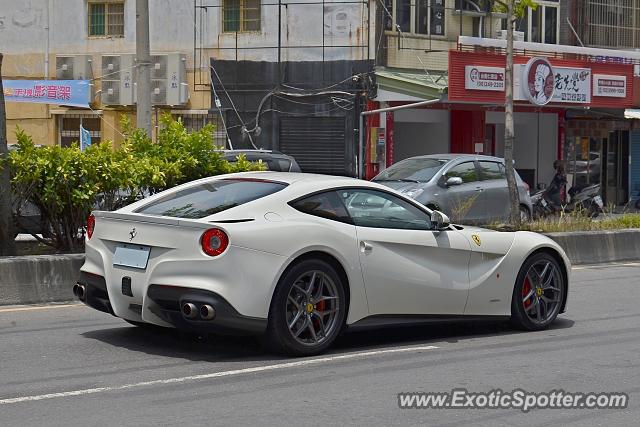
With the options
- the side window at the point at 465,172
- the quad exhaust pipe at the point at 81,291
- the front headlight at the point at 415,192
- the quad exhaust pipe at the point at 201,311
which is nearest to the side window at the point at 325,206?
the quad exhaust pipe at the point at 201,311

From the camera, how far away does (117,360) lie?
8.24 meters

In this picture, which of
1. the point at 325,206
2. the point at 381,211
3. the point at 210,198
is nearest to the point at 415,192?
the point at 381,211

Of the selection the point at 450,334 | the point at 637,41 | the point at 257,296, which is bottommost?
the point at 450,334

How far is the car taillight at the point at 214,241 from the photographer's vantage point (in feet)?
26.3

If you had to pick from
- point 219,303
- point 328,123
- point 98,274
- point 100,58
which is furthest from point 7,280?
point 100,58

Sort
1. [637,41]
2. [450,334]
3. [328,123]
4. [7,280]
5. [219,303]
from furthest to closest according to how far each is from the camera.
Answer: [637,41] → [328,123] → [7,280] → [450,334] → [219,303]

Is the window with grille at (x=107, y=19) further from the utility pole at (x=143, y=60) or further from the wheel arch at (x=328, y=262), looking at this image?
the wheel arch at (x=328, y=262)

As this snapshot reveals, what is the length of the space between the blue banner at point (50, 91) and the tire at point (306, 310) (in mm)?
24507

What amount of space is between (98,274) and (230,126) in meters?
22.0

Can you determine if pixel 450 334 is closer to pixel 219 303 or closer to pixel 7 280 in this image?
pixel 219 303

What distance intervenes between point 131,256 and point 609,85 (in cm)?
2448

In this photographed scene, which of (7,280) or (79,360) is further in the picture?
(7,280)

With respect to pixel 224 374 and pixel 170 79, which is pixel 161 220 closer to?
pixel 224 374

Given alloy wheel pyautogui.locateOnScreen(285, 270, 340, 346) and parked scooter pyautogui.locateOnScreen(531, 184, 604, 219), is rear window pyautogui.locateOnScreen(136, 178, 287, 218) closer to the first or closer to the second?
alloy wheel pyautogui.locateOnScreen(285, 270, 340, 346)
